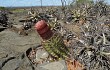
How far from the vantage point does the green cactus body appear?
844 cm


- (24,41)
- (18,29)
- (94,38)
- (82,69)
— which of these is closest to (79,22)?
(18,29)

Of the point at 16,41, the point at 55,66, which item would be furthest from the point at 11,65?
the point at 16,41

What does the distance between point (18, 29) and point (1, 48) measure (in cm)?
481

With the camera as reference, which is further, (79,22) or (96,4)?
(96,4)

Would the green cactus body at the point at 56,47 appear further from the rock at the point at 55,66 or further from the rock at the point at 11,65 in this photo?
the rock at the point at 11,65

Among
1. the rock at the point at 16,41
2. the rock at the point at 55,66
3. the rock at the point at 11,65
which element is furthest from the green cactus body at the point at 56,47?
the rock at the point at 16,41

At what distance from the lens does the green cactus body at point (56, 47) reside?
27.7 feet

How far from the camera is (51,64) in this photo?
26.4ft

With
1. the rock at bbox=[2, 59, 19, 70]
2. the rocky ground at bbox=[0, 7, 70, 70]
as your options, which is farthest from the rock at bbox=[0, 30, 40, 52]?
the rock at bbox=[2, 59, 19, 70]

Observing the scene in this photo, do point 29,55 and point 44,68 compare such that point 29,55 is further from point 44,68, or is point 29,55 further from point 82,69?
point 82,69

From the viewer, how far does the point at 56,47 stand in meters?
8.55

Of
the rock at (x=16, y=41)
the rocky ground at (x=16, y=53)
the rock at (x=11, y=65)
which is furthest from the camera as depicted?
the rock at (x=16, y=41)

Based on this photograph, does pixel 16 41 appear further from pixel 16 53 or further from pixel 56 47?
pixel 56 47

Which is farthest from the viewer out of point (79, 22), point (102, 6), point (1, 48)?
point (102, 6)
